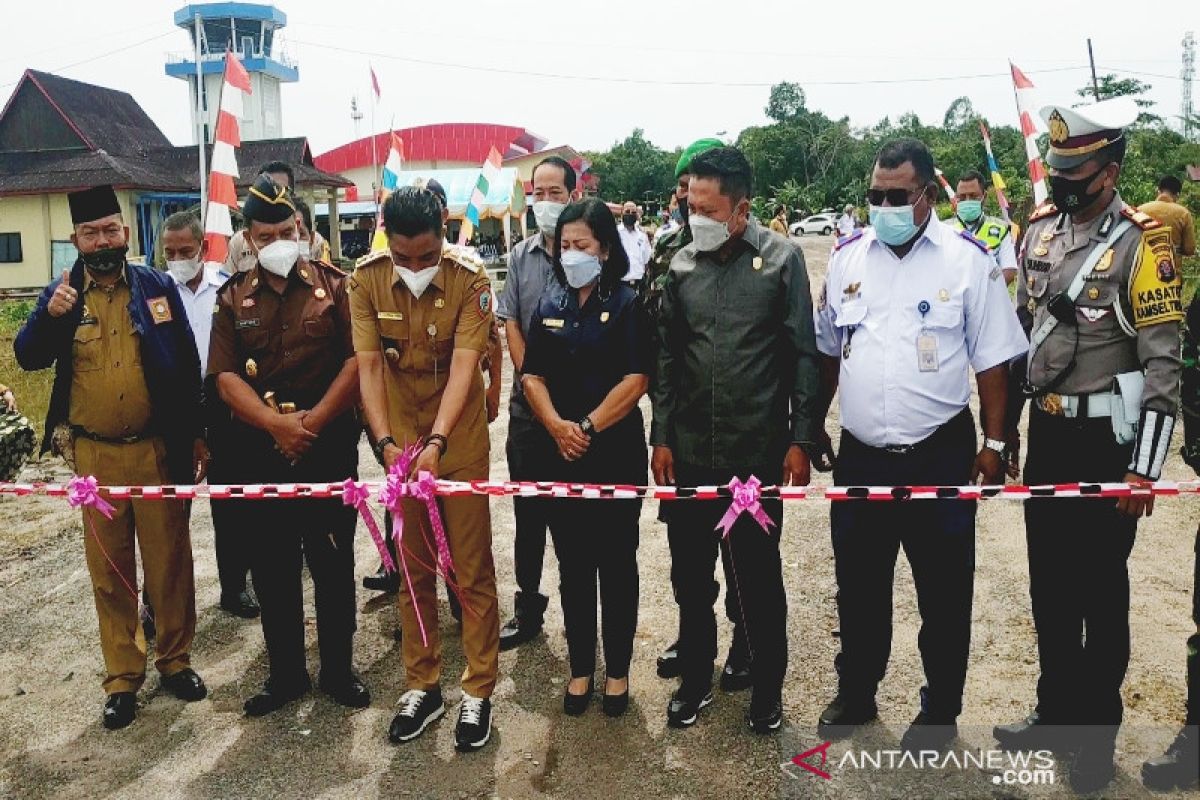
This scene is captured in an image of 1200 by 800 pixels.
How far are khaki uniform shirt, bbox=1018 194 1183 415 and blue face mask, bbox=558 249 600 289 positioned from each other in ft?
5.22

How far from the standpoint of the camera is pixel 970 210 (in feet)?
23.9

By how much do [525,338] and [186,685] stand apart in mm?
2038

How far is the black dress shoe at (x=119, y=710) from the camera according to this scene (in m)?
3.62

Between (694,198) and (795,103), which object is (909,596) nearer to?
(694,198)

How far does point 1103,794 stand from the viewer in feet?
9.69

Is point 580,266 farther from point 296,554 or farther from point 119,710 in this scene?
point 119,710

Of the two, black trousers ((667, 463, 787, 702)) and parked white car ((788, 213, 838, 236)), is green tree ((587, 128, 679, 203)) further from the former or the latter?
black trousers ((667, 463, 787, 702))

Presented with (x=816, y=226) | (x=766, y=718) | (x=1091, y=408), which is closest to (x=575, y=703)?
(x=766, y=718)

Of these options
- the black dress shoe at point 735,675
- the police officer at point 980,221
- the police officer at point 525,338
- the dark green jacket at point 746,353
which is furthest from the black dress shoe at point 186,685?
the police officer at point 980,221

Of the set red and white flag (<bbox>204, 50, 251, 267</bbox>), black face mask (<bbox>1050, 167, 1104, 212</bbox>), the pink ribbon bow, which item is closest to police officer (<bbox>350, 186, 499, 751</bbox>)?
the pink ribbon bow

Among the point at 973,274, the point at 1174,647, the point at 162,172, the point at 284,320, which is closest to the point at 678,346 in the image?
the point at 973,274

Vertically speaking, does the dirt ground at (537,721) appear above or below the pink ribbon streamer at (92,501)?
below

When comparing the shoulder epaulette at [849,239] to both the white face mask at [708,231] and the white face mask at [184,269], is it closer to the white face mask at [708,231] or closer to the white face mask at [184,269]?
the white face mask at [708,231]

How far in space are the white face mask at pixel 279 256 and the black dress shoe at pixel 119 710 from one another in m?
1.81
